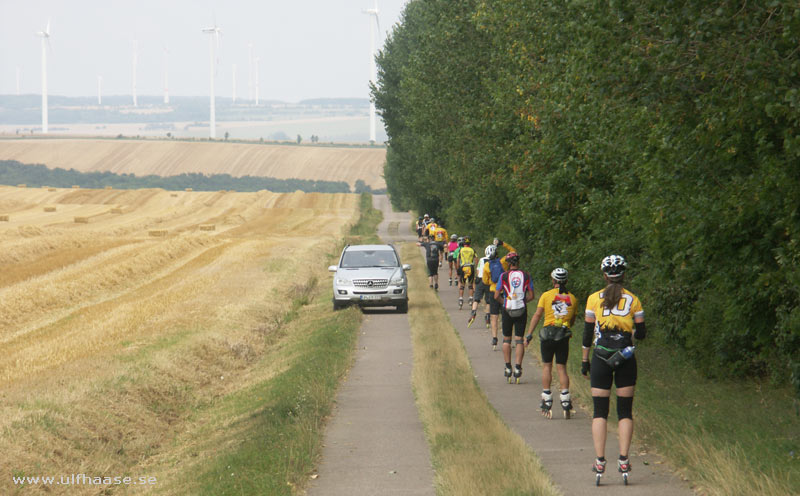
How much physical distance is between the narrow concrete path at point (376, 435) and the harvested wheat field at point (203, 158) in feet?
418

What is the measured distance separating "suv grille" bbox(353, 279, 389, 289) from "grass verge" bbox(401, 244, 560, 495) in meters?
5.22

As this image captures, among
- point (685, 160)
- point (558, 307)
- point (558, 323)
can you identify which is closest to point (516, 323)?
point (558, 323)

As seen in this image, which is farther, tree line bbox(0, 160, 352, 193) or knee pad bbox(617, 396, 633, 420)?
tree line bbox(0, 160, 352, 193)

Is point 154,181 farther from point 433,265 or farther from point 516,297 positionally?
point 516,297

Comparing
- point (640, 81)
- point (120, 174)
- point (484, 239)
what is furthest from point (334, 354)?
point (120, 174)

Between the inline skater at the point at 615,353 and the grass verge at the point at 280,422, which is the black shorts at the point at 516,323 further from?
the inline skater at the point at 615,353

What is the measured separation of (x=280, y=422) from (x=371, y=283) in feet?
42.3

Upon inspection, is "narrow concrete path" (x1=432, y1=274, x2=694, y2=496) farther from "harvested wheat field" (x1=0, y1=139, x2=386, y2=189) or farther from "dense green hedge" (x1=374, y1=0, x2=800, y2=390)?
"harvested wheat field" (x1=0, y1=139, x2=386, y2=189)

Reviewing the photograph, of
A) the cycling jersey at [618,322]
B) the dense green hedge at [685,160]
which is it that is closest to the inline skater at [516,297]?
the dense green hedge at [685,160]

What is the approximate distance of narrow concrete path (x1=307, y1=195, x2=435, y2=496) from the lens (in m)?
9.39

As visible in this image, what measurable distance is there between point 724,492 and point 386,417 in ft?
18.7

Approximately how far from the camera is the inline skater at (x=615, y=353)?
8.91 m

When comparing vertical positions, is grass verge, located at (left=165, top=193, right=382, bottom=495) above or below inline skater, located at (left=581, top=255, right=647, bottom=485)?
below

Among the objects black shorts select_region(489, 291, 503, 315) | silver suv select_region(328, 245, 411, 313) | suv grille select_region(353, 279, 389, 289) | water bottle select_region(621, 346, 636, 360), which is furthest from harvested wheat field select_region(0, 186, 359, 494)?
water bottle select_region(621, 346, 636, 360)
